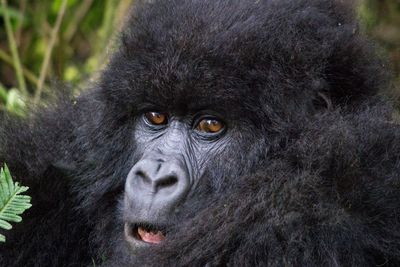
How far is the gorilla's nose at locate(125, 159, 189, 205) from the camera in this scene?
3.43 meters

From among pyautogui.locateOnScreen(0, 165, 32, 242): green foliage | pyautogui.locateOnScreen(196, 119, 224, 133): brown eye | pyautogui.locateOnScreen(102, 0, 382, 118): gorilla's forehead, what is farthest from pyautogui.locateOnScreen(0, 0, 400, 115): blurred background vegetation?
pyautogui.locateOnScreen(0, 165, 32, 242): green foliage

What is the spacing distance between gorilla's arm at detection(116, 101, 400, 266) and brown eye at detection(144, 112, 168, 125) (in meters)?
0.61

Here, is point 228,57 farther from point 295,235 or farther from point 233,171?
point 295,235

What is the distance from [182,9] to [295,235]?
135cm

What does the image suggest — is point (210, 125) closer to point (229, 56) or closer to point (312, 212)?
point (229, 56)

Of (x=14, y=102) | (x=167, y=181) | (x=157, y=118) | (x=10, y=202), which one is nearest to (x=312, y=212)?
(x=167, y=181)

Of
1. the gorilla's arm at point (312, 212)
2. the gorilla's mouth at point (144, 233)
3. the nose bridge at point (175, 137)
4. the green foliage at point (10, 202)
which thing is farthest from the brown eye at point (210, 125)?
the green foliage at point (10, 202)

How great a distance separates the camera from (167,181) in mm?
3467

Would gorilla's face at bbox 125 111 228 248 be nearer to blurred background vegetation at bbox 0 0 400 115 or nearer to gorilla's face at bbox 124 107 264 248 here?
gorilla's face at bbox 124 107 264 248

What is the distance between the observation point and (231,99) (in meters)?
3.55

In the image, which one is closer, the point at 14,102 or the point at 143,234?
the point at 143,234

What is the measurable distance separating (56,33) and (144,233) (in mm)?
3458

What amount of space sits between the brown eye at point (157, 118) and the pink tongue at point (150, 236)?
22.2 inches

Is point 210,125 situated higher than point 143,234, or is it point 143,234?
point 210,125
